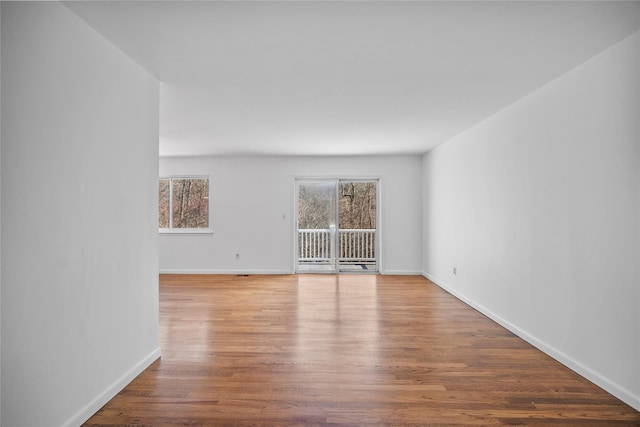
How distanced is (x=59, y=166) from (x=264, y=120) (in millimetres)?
2548

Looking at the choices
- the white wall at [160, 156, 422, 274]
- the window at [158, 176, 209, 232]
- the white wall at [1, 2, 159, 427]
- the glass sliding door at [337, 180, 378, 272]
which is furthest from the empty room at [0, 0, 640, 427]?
the glass sliding door at [337, 180, 378, 272]

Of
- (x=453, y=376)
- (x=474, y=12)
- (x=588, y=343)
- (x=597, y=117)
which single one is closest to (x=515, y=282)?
(x=588, y=343)

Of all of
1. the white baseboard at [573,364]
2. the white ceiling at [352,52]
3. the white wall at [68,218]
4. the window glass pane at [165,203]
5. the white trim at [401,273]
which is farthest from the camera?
the window glass pane at [165,203]

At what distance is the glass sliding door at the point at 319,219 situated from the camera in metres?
6.73

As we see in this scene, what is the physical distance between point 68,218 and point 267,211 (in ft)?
15.8

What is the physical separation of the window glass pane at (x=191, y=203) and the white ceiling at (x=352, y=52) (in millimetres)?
2838

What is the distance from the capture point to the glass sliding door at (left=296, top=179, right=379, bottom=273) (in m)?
6.73

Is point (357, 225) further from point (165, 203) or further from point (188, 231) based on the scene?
point (165, 203)

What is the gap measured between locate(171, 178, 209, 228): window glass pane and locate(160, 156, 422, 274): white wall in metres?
0.18

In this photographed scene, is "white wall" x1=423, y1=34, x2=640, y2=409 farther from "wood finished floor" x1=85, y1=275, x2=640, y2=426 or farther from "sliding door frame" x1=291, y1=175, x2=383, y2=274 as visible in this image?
"sliding door frame" x1=291, y1=175, x2=383, y2=274

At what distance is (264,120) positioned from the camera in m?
4.07

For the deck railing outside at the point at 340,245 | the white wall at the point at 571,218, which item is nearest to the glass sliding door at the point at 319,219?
the deck railing outside at the point at 340,245

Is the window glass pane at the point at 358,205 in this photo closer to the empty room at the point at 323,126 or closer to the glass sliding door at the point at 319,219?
the glass sliding door at the point at 319,219

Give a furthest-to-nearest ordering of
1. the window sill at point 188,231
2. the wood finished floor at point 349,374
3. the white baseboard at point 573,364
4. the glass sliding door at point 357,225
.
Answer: the glass sliding door at point 357,225, the window sill at point 188,231, the white baseboard at point 573,364, the wood finished floor at point 349,374
